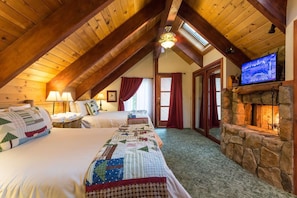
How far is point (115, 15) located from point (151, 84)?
3.66 metres

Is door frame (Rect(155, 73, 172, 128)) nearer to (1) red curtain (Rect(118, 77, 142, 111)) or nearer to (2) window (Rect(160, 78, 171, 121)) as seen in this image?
(2) window (Rect(160, 78, 171, 121))

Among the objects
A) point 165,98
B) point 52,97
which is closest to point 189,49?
point 165,98

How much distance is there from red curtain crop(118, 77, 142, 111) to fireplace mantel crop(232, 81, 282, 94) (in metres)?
3.51

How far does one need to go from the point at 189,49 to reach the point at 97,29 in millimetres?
3044

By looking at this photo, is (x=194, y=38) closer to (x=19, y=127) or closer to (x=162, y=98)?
(x=162, y=98)

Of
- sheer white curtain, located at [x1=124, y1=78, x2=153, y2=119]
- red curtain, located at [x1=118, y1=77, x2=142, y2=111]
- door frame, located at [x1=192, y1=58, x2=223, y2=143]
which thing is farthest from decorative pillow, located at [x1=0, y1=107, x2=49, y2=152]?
sheer white curtain, located at [x1=124, y1=78, x2=153, y2=119]

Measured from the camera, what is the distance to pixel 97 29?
288 centimetres

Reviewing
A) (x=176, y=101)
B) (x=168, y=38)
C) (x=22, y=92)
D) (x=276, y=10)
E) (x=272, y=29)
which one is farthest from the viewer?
(x=176, y=101)

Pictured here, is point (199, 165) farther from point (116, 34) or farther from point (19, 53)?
point (19, 53)

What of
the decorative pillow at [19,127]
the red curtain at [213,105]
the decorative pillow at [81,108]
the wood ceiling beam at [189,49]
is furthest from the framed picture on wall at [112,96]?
the decorative pillow at [19,127]

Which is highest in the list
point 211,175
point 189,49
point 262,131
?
point 189,49

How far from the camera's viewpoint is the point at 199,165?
285 centimetres

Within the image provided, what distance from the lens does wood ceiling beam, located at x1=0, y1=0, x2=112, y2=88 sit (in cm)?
196

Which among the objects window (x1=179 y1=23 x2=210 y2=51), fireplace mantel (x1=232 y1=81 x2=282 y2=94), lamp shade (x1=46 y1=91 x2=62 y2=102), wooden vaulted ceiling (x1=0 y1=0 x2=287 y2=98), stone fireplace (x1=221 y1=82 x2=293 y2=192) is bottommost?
stone fireplace (x1=221 y1=82 x2=293 y2=192)
